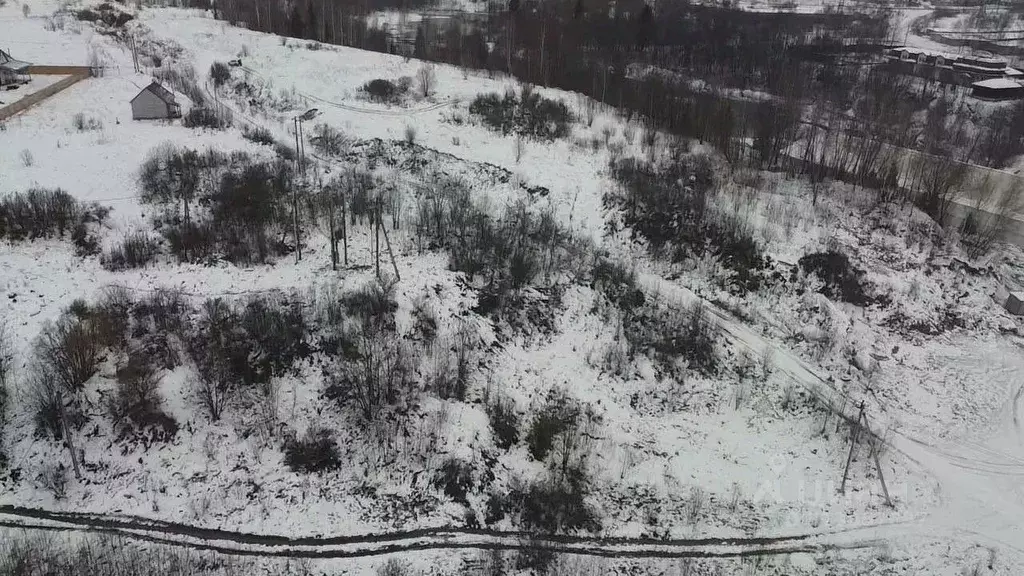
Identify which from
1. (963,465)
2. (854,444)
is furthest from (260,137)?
(963,465)

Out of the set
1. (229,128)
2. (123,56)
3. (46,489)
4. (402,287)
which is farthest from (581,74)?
(46,489)

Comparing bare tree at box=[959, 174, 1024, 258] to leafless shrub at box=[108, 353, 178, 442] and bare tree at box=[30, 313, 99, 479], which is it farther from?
bare tree at box=[30, 313, 99, 479]

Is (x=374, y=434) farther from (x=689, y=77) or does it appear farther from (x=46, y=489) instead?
(x=689, y=77)

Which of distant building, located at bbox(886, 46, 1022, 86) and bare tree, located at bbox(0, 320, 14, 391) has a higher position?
distant building, located at bbox(886, 46, 1022, 86)

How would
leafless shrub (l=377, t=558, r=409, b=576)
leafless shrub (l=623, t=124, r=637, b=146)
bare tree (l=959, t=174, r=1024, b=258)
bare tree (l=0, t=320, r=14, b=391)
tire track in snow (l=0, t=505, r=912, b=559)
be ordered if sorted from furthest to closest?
1. leafless shrub (l=623, t=124, r=637, b=146)
2. bare tree (l=959, t=174, r=1024, b=258)
3. bare tree (l=0, t=320, r=14, b=391)
4. tire track in snow (l=0, t=505, r=912, b=559)
5. leafless shrub (l=377, t=558, r=409, b=576)

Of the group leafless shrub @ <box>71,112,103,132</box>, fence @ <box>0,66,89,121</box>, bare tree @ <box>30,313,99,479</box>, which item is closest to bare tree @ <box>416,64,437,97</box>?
leafless shrub @ <box>71,112,103,132</box>

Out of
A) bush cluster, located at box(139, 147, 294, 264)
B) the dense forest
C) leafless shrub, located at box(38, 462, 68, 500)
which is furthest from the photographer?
the dense forest

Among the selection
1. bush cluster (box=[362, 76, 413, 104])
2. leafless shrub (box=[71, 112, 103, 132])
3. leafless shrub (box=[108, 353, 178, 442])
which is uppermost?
bush cluster (box=[362, 76, 413, 104])
